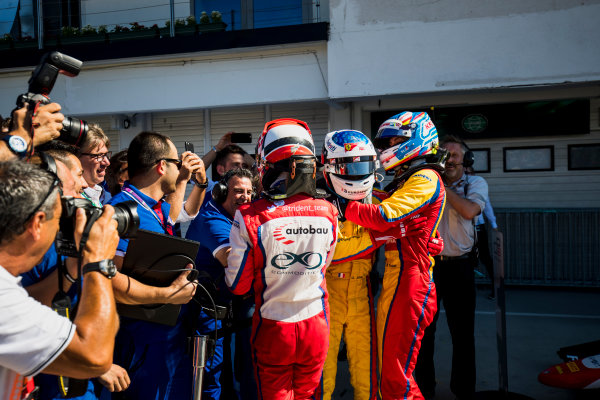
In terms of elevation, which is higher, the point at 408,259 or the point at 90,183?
the point at 90,183

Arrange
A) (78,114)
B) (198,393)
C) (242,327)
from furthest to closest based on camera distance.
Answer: (78,114)
(242,327)
(198,393)

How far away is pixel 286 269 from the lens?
100 inches

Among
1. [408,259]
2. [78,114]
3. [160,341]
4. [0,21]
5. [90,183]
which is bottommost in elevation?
[160,341]

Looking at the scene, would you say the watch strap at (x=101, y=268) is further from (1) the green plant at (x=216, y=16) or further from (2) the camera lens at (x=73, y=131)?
(1) the green plant at (x=216, y=16)

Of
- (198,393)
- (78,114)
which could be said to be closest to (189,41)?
(78,114)

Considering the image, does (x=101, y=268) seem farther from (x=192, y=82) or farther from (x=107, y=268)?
(x=192, y=82)

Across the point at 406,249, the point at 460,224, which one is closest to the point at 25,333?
the point at 406,249

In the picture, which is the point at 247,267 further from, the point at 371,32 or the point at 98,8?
the point at 98,8

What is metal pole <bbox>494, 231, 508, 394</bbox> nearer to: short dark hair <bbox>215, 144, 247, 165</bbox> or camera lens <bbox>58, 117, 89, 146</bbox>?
short dark hair <bbox>215, 144, 247, 165</bbox>

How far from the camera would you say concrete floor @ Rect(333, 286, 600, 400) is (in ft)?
14.3

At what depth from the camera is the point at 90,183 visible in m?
3.97

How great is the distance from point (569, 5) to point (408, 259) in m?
6.15

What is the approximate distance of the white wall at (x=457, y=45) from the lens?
7277 millimetres

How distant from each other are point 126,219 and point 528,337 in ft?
17.2
